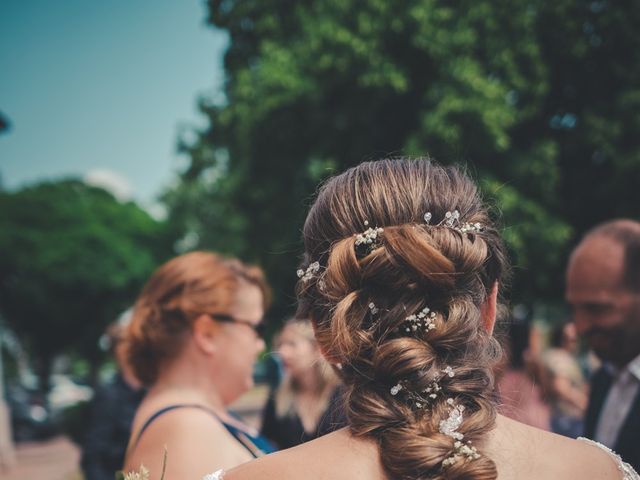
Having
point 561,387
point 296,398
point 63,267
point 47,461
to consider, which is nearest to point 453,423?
point 296,398

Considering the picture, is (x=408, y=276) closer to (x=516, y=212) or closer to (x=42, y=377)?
(x=516, y=212)

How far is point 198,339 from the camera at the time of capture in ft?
A: 8.20

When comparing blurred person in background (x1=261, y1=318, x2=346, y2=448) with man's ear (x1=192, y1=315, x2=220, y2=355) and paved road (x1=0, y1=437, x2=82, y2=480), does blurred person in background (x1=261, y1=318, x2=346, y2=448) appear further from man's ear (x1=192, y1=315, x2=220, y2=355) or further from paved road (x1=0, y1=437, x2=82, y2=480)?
paved road (x1=0, y1=437, x2=82, y2=480)

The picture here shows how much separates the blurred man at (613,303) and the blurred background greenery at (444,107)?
664 cm

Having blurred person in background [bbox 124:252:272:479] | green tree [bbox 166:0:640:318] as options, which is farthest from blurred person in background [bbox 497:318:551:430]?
green tree [bbox 166:0:640:318]

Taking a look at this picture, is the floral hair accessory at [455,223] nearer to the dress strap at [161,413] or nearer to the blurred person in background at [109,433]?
the dress strap at [161,413]

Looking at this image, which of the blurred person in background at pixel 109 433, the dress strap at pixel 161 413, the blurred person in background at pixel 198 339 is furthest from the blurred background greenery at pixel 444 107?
the dress strap at pixel 161 413

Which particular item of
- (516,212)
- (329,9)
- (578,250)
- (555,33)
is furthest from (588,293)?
(555,33)

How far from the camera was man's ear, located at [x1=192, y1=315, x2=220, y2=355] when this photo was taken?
2.50 meters

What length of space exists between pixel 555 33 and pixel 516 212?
4.12m

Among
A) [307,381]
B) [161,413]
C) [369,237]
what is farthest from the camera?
[307,381]

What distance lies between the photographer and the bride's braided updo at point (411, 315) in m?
1.25

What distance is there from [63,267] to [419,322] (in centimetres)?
3603

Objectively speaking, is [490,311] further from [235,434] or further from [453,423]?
[235,434]
